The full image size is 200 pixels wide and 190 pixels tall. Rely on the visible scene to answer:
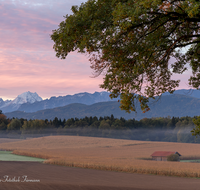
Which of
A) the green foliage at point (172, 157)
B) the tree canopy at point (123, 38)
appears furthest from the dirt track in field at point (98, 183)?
the green foliage at point (172, 157)

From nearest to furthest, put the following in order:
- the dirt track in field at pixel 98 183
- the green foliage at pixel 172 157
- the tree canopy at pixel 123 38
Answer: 1. the tree canopy at pixel 123 38
2. the dirt track in field at pixel 98 183
3. the green foliage at pixel 172 157

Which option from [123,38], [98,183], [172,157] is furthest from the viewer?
[172,157]

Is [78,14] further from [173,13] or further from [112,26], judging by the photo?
[173,13]

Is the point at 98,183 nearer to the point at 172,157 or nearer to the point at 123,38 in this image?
the point at 123,38

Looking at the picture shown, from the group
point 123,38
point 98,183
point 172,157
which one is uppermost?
point 123,38

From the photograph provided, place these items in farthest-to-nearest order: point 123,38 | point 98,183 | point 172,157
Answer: point 172,157 → point 98,183 → point 123,38

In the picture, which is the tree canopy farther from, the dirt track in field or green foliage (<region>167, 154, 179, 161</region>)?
green foliage (<region>167, 154, 179, 161</region>)

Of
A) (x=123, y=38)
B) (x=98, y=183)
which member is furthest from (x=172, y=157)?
(x=123, y=38)

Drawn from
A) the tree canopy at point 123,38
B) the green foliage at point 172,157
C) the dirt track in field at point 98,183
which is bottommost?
the green foliage at point 172,157

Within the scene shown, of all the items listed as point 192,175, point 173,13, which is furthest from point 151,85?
point 192,175

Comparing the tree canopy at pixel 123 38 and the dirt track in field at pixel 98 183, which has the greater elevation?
the tree canopy at pixel 123 38

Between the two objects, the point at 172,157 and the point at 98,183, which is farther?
the point at 172,157

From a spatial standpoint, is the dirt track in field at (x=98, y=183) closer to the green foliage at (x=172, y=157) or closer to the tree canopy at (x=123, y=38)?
the tree canopy at (x=123, y=38)

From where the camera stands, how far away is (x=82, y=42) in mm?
15508
